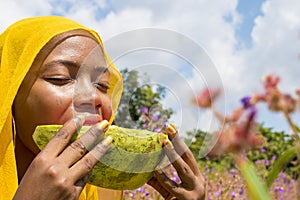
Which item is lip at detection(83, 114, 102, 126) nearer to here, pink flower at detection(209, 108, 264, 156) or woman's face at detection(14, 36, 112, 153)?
woman's face at detection(14, 36, 112, 153)

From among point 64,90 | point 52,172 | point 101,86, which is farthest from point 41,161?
point 101,86

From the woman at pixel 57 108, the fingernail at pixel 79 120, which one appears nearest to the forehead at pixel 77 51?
the woman at pixel 57 108

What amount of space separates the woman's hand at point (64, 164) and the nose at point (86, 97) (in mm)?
118

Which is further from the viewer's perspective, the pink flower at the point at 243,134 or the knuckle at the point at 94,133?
Result: the knuckle at the point at 94,133

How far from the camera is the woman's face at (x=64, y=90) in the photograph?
125cm

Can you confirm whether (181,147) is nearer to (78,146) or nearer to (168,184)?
(168,184)

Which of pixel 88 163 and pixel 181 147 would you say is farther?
pixel 181 147

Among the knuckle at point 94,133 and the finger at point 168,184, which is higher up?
the knuckle at point 94,133

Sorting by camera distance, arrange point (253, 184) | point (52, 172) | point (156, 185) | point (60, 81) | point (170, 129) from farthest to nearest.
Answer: point (156, 185) < point (60, 81) < point (170, 129) < point (52, 172) < point (253, 184)

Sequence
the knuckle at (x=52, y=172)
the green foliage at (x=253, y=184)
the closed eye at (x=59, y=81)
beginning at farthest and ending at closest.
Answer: the closed eye at (x=59, y=81) → the knuckle at (x=52, y=172) → the green foliage at (x=253, y=184)

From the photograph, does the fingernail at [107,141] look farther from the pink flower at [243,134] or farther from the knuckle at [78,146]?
the pink flower at [243,134]

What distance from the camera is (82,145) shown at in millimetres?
1100

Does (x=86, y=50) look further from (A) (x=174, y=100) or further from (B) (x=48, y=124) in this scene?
(A) (x=174, y=100)

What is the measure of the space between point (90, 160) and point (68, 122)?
10 cm
